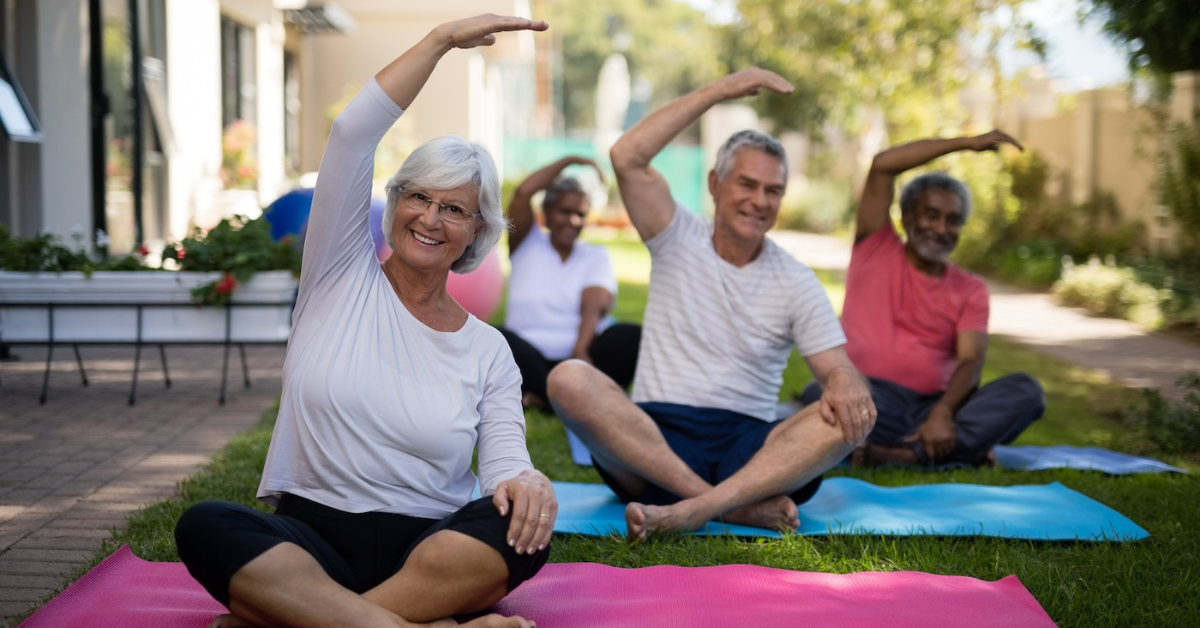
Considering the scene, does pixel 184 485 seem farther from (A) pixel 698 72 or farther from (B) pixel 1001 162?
(A) pixel 698 72

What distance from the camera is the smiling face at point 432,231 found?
292 centimetres

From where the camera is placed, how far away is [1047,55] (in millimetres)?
13547

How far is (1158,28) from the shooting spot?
6.90 metres

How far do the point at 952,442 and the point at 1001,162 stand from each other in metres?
11.8

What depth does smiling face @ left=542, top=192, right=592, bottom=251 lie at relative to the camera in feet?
21.8

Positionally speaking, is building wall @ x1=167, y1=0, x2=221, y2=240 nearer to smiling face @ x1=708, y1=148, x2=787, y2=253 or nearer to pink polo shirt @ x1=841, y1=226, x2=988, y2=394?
pink polo shirt @ x1=841, y1=226, x2=988, y2=394

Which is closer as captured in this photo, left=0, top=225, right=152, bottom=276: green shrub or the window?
left=0, top=225, right=152, bottom=276: green shrub

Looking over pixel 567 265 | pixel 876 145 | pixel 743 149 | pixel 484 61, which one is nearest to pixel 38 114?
pixel 567 265

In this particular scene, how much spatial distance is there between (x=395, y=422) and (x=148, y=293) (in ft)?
12.5

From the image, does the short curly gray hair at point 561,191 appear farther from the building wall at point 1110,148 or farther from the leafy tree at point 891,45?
the leafy tree at point 891,45

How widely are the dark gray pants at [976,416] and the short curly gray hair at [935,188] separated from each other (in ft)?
2.66

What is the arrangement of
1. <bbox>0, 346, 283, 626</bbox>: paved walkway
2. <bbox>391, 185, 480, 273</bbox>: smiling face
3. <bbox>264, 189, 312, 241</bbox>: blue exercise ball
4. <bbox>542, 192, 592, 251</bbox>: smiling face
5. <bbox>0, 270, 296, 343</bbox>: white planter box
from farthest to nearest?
<bbox>264, 189, 312, 241</bbox>: blue exercise ball → <bbox>542, 192, 592, 251</bbox>: smiling face → <bbox>0, 270, 296, 343</bbox>: white planter box → <bbox>0, 346, 283, 626</bbox>: paved walkway → <bbox>391, 185, 480, 273</bbox>: smiling face

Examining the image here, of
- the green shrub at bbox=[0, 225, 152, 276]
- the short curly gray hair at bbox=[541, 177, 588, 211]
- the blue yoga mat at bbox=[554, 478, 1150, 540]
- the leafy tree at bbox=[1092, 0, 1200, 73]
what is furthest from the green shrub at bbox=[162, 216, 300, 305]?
the leafy tree at bbox=[1092, 0, 1200, 73]

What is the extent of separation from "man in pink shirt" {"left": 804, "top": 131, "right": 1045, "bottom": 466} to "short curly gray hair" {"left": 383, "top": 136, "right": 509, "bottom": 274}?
2.66 metres
